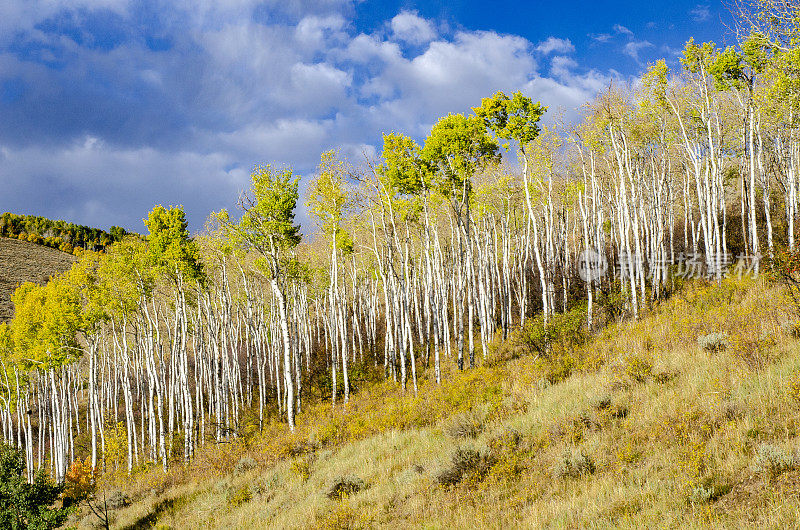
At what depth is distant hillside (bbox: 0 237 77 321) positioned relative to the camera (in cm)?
6793

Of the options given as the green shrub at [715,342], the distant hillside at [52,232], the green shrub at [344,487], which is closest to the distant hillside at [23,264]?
the distant hillside at [52,232]

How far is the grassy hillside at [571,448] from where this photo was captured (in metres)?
5.68

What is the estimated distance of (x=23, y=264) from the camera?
8181cm

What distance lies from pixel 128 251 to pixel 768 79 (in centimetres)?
3074

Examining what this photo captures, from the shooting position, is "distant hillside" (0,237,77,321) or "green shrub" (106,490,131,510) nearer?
"green shrub" (106,490,131,510)

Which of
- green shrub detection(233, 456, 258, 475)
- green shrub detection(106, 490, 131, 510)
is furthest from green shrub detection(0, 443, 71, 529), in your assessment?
green shrub detection(233, 456, 258, 475)

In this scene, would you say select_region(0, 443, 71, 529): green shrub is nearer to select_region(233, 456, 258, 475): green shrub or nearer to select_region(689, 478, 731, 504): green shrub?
select_region(233, 456, 258, 475): green shrub

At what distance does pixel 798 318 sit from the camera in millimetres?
9766

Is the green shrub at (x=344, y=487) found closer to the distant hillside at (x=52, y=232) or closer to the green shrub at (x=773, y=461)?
the green shrub at (x=773, y=461)

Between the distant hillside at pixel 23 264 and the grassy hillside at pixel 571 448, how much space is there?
218ft

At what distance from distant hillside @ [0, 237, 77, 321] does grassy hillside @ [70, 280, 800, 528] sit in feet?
218

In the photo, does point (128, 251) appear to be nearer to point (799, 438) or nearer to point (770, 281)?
point (799, 438)

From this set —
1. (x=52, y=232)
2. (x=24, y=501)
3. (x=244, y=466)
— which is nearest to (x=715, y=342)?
(x=244, y=466)

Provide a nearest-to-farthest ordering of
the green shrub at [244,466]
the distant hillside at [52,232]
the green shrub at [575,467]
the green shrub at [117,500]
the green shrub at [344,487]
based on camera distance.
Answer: the green shrub at [575,467] → the green shrub at [344,487] → the green shrub at [244,466] → the green shrub at [117,500] → the distant hillside at [52,232]
